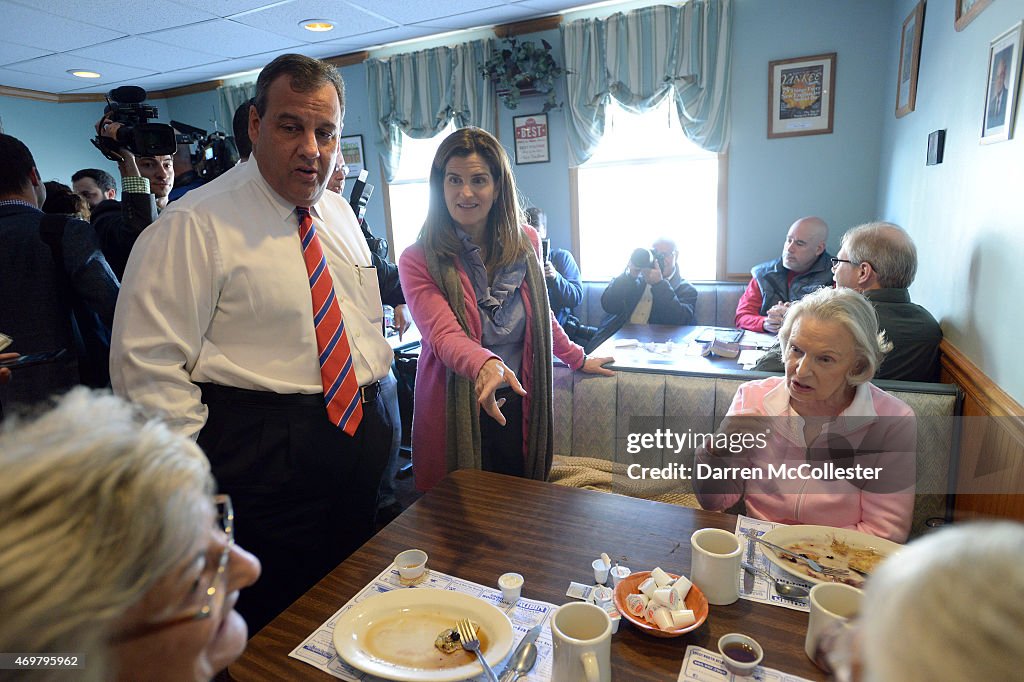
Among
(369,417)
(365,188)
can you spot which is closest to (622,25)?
(365,188)

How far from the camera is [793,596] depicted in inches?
37.7

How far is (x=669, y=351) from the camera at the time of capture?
8.32ft

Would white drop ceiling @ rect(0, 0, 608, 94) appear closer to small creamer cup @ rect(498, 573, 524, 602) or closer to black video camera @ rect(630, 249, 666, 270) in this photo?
black video camera @ rect(630, 249, 666, 270)

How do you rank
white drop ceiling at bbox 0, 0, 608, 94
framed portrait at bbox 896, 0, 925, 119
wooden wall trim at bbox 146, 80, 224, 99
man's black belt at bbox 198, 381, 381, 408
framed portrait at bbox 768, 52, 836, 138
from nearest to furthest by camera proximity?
man's black belt at bbox 198, 381, 381, 408, framed portrait at bbox 896, 0, 925, 119, white drop ceiling at bbox 0, 0, 608, 94, framed portrait at bbox 768, 52, 836, 138, wooden wall trim at bbox 146, 80, 224, 99

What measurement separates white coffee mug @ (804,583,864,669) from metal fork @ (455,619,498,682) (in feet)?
1.48

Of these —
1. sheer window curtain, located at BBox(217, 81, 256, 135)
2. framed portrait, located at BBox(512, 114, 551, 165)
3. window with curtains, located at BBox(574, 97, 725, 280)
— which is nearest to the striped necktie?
window with curtains, located at BBox(574, 97, 725, 280)

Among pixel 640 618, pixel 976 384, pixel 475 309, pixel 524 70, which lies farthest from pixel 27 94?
pixel 976 384

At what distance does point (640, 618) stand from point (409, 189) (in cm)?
522

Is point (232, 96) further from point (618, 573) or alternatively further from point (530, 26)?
point (618, 573)

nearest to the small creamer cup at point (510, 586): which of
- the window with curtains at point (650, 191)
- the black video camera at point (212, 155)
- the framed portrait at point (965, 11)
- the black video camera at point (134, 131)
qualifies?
the black video camera at point (134, 131)

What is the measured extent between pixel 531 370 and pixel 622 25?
138 inches

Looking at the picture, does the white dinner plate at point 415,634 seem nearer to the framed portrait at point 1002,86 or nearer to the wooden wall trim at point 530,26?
the framed portrait at point 1002,86

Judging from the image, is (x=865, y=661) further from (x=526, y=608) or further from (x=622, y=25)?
(x=622, y=25)

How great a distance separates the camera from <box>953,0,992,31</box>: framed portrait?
5.90ft
